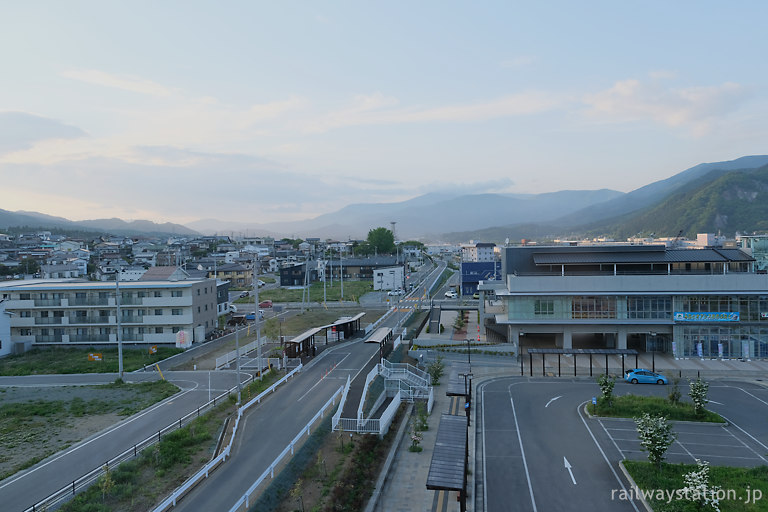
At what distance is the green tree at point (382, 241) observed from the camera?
12888cm

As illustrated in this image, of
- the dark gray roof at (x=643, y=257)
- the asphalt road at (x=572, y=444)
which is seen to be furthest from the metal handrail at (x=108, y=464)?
the dark gray roof at (x=643, y=257)

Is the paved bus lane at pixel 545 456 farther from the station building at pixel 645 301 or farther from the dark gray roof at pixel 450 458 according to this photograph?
the station building at pixel 645 301

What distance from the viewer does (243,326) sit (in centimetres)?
4875

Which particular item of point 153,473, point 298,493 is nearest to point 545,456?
point 298,493

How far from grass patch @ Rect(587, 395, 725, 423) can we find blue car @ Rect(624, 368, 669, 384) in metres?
4.17

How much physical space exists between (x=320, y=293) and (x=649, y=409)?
196ft

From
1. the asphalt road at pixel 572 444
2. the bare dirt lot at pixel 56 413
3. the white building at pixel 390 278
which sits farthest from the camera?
the white building at pixel 390 278

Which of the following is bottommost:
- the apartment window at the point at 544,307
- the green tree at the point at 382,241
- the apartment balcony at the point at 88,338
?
the apartment balcony at the point at 88,338

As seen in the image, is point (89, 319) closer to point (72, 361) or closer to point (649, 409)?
point (72, 361)

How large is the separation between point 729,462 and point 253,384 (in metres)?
21.7

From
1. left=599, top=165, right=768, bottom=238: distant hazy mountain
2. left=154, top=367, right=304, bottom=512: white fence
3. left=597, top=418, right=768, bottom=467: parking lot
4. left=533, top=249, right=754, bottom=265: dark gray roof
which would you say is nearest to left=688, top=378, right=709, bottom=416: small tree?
left=597, top=418, right=768, bottom=467: parking lot

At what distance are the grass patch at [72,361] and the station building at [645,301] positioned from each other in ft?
86.3

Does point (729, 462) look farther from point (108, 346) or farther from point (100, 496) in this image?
point (108, 346)

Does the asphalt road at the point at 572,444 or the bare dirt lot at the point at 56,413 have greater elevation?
the bare dirt lot at the point at 56,413
